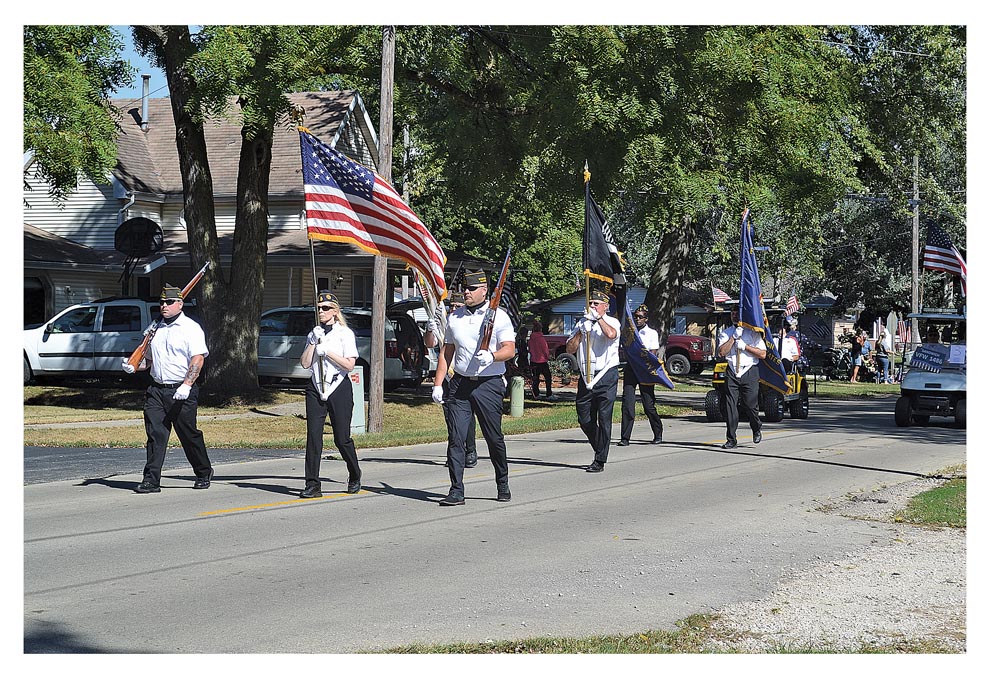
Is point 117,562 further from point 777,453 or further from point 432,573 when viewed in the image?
point 777,453

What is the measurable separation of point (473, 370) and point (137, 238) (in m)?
23.4

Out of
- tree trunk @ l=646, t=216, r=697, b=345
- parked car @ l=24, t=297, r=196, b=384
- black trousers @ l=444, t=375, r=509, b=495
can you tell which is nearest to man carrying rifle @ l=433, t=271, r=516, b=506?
black trousers @ l=444, t=375, r=509, b=495

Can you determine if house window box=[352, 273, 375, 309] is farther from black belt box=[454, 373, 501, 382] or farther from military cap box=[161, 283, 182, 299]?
black belt box=[454, 373, 501, 382]

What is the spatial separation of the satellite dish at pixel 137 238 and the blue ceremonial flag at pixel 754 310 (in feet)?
58.6

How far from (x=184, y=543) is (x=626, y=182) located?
567 inches

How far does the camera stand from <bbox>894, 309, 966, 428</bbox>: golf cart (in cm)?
2094

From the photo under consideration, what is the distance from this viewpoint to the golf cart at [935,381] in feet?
68.7

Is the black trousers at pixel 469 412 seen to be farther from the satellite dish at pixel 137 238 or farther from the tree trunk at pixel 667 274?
the satellite dish at pixel 137 238

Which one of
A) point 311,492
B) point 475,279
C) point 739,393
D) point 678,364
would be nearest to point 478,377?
point 475,279

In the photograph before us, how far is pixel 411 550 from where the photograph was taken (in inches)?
350

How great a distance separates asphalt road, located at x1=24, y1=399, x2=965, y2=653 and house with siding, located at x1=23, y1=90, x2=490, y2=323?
64.1ft

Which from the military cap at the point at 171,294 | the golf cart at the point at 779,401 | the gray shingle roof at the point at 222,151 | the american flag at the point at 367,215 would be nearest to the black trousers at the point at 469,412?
the military cap at the point at 171,294

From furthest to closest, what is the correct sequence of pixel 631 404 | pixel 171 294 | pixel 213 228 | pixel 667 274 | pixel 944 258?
pixel 667 274 < pixel 213 228 < pixel 944 258 < pixel 631 404 < pixel 171 294

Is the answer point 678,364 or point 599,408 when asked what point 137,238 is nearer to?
point 678,364
